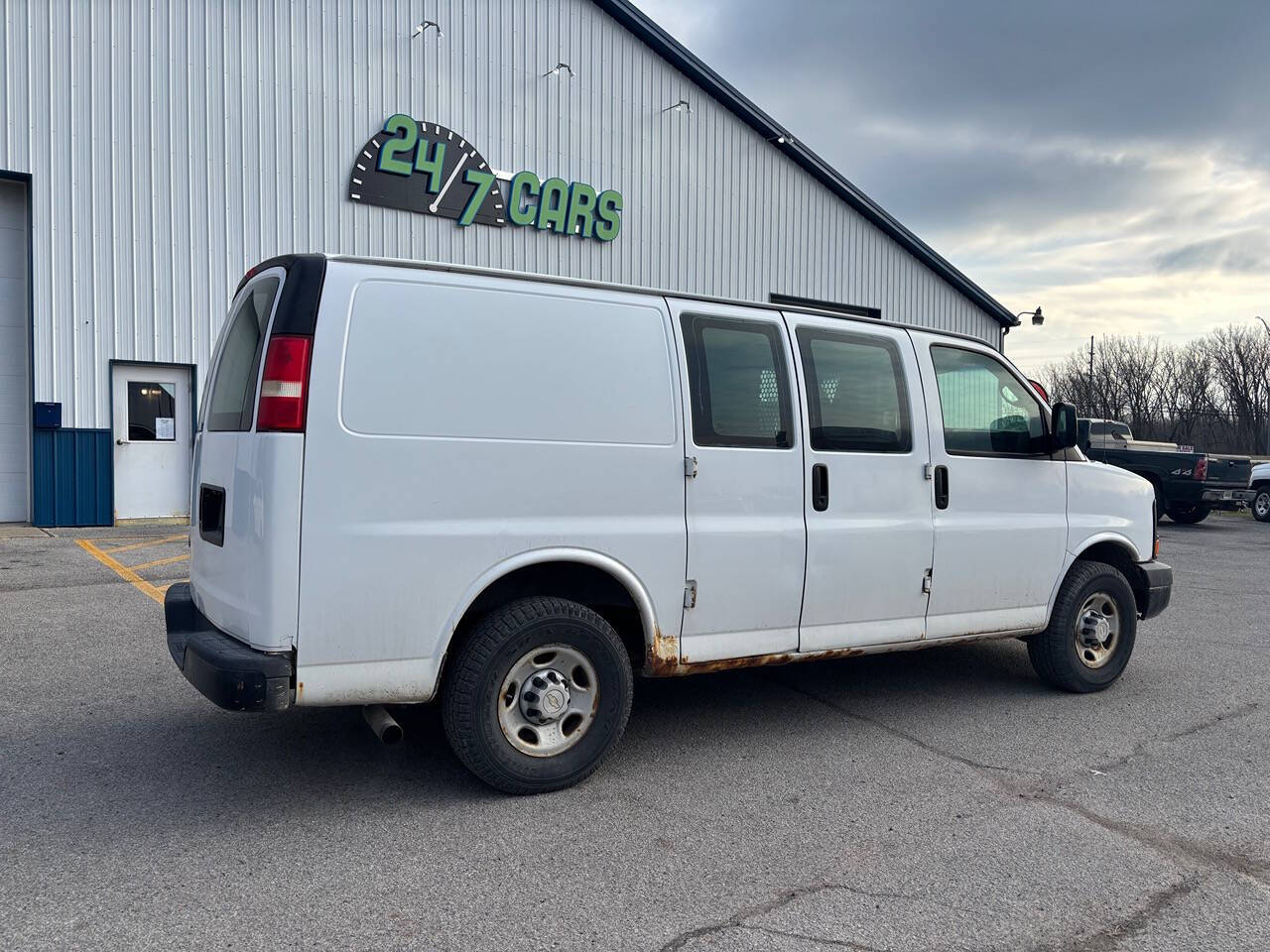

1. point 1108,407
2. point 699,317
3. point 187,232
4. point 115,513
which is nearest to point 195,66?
point 187,232

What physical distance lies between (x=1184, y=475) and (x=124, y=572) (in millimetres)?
17630

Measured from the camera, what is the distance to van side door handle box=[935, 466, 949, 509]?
5066 mm

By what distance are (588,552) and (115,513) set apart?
12490 mm

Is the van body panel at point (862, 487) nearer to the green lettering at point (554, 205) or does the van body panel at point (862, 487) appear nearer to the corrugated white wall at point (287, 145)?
the corrugated white wall at point (287, 145)

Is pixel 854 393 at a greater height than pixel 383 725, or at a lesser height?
greater

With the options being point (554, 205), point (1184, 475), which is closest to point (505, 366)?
point (554, 205)

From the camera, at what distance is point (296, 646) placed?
3.53 m

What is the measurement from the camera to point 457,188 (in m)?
16.5

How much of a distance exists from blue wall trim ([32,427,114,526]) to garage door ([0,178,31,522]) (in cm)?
48

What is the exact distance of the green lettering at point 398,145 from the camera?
15789mm

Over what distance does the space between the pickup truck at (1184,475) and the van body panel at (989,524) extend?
13806 millimetres

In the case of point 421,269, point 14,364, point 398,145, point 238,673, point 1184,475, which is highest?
point 398,145

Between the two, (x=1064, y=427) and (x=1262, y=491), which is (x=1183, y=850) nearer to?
(x=1064, y=427)

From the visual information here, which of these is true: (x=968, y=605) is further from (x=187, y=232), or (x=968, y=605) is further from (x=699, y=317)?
(x=187, y=232)
